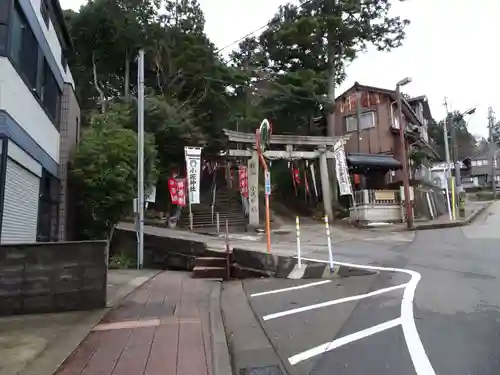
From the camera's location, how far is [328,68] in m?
31.5

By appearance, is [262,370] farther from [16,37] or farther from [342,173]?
[342,173]

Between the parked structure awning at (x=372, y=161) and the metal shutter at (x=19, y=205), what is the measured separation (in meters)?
22.0

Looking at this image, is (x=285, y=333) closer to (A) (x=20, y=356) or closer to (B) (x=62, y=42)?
(A) (x=20, y=356)

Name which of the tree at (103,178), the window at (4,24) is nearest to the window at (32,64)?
the window at (4,24)

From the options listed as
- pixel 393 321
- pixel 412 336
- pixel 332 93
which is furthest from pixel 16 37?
pixel 332 93

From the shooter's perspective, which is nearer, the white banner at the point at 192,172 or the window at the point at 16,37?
the window at the point at 16,37

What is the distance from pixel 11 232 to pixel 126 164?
6033mm

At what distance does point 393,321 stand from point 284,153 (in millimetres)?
20245

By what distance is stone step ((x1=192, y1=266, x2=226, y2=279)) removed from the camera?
11.5 m

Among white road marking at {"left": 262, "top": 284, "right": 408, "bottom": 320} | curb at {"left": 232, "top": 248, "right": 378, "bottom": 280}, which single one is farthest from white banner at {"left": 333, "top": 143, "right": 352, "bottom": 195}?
white road marking at {"left": 262, "top": 284, "right": 408, "bottom": 320}

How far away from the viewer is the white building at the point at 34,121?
26.9 feet

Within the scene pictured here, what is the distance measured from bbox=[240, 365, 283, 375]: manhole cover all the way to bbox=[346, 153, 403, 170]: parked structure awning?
Answer: 25681mm

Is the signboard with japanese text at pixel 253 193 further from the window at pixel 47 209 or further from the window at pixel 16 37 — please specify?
the window at pixel 16 37

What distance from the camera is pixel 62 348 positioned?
4922 millimetres
